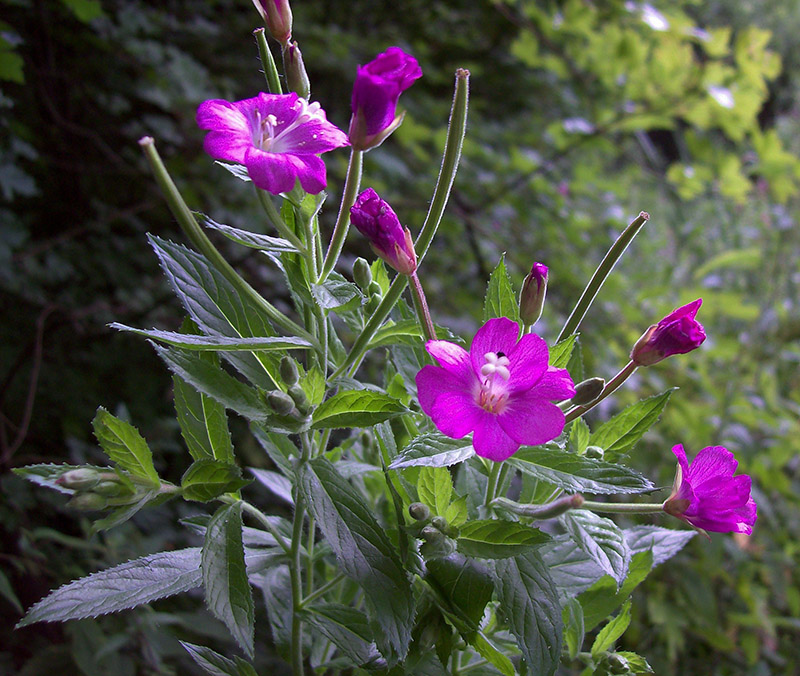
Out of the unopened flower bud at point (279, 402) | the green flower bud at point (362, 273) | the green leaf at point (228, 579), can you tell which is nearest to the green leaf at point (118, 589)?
the green leaf at point (228, 579)

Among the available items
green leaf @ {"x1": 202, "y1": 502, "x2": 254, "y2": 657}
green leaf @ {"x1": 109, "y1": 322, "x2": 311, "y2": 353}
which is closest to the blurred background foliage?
green leaf @ {"x1": 202, "y1": 502, "x2": 254, "y2": 657}

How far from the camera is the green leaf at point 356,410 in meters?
0.44

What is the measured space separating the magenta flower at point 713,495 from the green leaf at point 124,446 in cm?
38

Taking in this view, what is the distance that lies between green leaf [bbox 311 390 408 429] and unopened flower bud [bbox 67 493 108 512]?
0.15 metres

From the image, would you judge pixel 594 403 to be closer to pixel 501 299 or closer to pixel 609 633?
pixel 501 299

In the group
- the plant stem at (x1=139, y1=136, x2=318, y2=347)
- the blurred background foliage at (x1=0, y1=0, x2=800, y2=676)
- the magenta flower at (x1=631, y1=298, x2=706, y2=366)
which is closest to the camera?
the plant stem at (x1=139, y1=136, x2=318, y2=347)

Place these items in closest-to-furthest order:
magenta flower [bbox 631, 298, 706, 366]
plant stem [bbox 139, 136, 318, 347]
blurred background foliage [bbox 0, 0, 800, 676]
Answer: plant stem [bbox 139, 136, 318, 347] < magenta flower [bbox 631, 298, 706, 366] < blurred background foliage [bbox 0, 0, 800, 676]

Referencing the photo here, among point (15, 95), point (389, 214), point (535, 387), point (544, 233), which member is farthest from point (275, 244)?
point (544, 233)

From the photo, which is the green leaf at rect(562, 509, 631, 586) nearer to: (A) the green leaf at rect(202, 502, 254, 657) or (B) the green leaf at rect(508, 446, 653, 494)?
(B) the green leaf at rect(508, 446, 653, 494)

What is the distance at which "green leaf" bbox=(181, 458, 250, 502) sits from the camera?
44 cm

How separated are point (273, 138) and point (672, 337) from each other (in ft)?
1.08

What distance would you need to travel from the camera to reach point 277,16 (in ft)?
1.64

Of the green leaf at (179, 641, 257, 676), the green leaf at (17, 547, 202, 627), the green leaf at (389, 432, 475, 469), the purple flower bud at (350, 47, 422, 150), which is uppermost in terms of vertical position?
the purple flower bud at (350, 47, 422, 150)

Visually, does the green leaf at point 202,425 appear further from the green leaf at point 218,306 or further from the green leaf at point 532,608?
the green leaf at point 532,608
